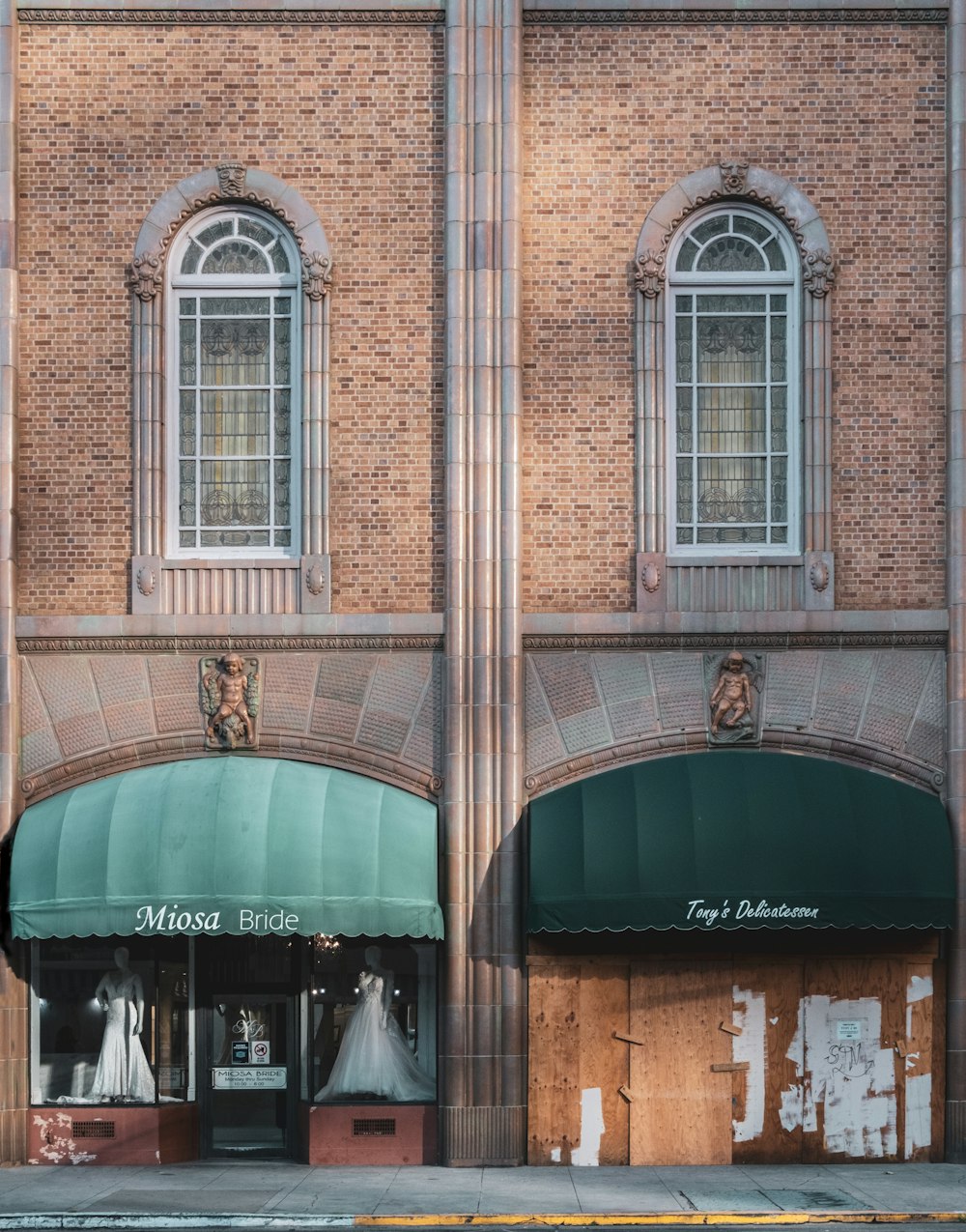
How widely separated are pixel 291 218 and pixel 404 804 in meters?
6.19

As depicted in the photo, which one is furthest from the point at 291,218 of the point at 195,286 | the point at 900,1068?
the point at 900,1068

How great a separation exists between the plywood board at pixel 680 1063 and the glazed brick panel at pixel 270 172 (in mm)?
4537

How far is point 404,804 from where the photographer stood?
61.4 feet

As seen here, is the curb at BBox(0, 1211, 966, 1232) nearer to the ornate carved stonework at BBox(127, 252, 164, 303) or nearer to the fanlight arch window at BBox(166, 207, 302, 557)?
the fanlight arch window at BBox(166, 207, 302, 557)

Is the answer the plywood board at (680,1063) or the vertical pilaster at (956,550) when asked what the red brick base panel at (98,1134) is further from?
the vertical pilaster at (956,550)

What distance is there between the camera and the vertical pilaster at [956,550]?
1852 centimetres

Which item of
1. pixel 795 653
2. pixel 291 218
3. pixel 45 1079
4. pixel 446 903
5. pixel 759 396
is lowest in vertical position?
pixel 45 1079

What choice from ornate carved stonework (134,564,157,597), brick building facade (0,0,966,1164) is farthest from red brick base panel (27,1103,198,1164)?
ornate carved stonework (134,564,157,597)

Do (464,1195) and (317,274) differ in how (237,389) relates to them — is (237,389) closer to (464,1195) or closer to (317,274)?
(317,274)

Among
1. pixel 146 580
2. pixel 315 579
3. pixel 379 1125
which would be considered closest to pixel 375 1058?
pixel 379 1125

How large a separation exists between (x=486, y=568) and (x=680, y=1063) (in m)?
5.31

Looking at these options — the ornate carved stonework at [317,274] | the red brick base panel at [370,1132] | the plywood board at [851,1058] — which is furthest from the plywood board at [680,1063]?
the ornate carved stonework at [317,274]

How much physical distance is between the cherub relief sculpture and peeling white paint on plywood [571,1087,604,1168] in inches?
193

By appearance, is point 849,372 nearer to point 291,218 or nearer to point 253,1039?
point 291,218
